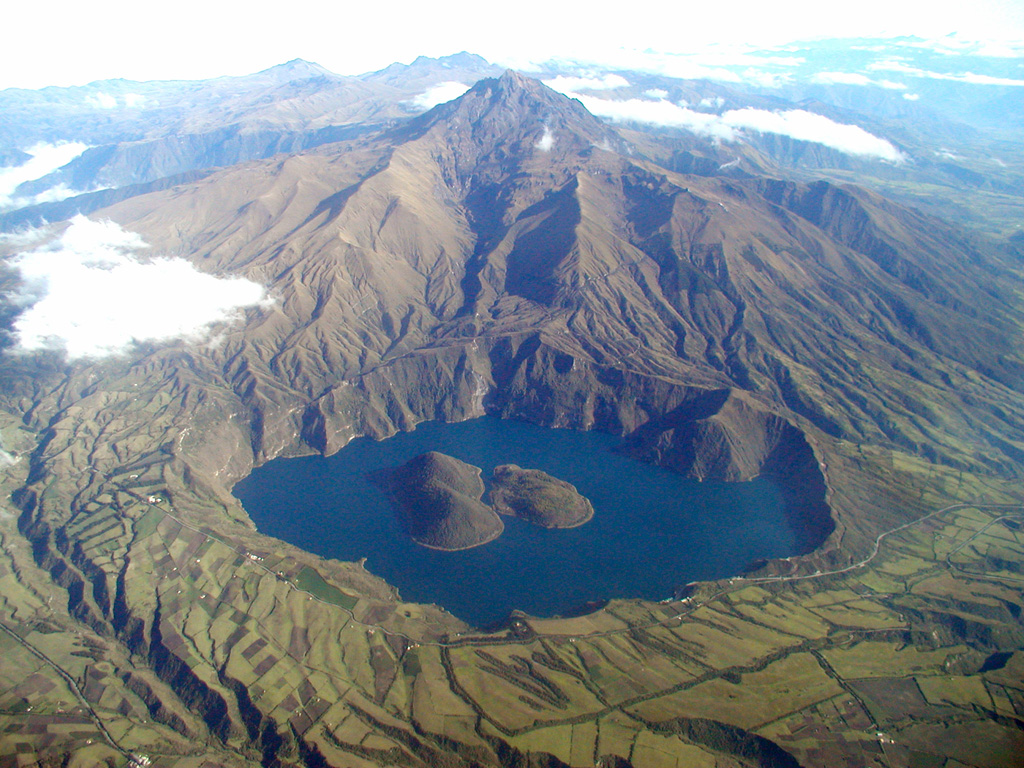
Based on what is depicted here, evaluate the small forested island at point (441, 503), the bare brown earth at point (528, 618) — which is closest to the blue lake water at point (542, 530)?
the small forested island at point (441, 503)

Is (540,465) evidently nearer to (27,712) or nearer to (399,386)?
(399,386)

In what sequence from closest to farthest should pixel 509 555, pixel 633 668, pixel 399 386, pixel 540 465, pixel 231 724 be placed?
pixel 231 724 → pixel 633 668 → pixel 509 555 → pixel 540 465 → pixel 399 386

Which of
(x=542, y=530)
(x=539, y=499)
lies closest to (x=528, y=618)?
(x=542, y=530)

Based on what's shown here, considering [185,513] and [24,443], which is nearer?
[185,513]

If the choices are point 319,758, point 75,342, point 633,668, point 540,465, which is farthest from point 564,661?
point 75,342

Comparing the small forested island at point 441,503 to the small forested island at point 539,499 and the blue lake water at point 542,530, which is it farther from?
the small forested island at point 539,499
